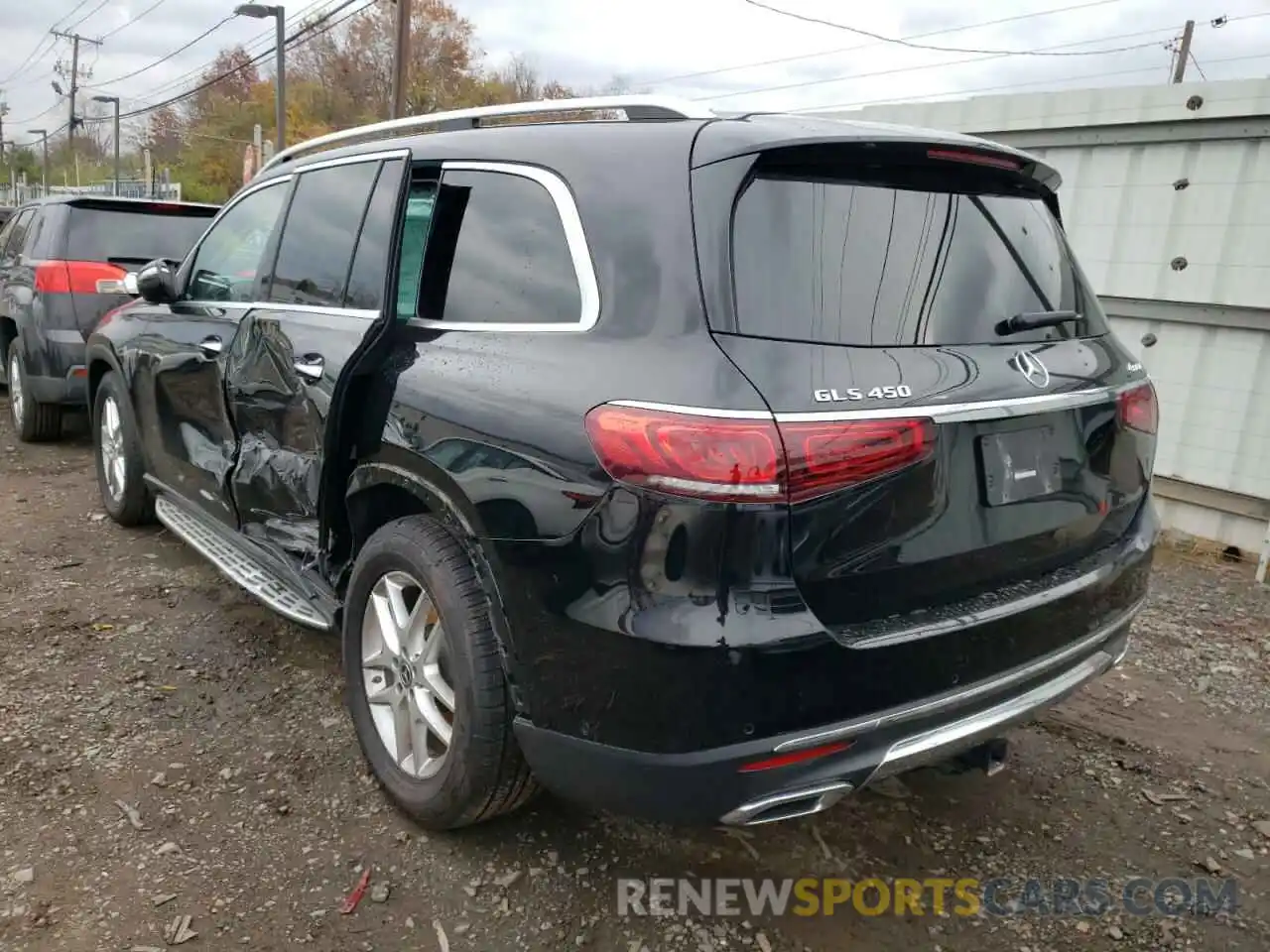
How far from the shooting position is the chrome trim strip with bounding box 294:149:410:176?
2879 millimetres

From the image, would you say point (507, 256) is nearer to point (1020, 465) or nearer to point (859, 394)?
point (859, 394)

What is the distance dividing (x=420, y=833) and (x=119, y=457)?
3312 mm

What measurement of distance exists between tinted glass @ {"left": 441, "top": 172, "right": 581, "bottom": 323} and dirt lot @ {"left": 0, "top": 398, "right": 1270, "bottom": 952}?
143 centimetres

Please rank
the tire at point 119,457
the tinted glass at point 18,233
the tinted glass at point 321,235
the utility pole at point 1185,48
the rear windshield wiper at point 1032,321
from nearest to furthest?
the rear windshield wiper at point 1032,321 < the tinted glass at point 321,235 < the tire at point 119,457 < the tinted glass at point 18,233 < the utility pole at point 1185,48

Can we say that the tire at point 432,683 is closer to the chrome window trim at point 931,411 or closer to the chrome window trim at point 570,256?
the chrome window trim at point 570,256

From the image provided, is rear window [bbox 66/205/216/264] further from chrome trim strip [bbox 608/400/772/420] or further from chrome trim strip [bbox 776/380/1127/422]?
chrome trim strip [bbox 776/380/1127/422]

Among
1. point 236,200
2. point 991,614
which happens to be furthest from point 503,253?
point 236,200

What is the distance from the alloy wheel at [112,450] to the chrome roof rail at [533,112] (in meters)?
2.16

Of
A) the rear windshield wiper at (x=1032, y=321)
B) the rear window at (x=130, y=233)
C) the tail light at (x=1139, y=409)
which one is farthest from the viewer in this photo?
the rear window at (x=130, y=233)

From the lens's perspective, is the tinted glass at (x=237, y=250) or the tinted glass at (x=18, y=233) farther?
the tinted glass at (x=18, y=233)

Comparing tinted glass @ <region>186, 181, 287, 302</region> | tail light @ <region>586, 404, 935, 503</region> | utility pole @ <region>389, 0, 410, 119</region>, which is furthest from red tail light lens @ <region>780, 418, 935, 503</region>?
utility pole @ <region>389, 0, 410, 119</region>

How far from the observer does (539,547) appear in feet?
6.57

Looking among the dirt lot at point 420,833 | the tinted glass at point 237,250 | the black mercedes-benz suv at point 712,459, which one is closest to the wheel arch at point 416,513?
the black mercedes-benz suv at point 712,459

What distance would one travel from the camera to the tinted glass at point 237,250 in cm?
362
